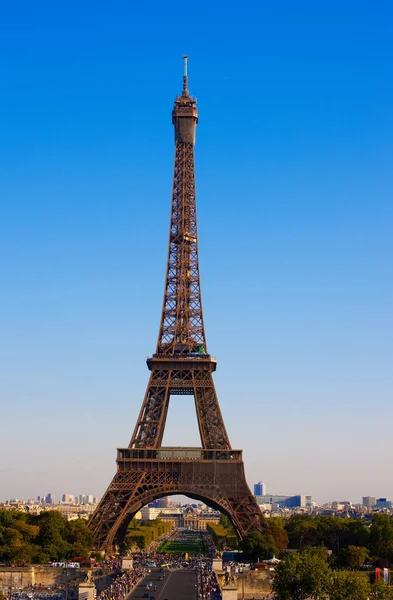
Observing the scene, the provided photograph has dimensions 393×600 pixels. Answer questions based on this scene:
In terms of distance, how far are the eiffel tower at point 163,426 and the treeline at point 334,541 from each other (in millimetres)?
2626

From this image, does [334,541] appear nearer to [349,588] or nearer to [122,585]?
[122,585]

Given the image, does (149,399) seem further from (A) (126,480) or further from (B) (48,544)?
(B) (48,544)

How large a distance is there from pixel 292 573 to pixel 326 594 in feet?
7.95

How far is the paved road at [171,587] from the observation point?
6531 centimetres

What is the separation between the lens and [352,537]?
349ft

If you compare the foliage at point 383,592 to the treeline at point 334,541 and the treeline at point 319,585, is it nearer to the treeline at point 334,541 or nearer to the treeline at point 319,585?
the treeline at point 319,585

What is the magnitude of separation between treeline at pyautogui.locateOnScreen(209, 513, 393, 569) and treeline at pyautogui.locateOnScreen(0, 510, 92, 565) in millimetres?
16175

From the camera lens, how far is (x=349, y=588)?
5178 cm

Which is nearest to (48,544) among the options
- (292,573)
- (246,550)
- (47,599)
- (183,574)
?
(183,574)

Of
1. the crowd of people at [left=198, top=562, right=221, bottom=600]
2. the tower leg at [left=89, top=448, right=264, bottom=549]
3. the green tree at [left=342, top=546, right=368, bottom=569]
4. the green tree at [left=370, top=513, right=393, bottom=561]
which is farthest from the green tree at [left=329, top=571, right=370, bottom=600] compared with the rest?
the green tree at [left=370, top=513, right=393, bottom=561]

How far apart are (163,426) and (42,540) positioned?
1692 centimetres

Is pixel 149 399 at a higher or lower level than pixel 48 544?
higher

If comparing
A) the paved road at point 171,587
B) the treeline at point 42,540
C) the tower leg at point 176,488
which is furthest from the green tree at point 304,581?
the treeline at point 42,540

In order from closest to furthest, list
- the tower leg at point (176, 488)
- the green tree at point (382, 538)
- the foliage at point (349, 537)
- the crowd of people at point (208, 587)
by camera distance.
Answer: the crowd of people at point (208, 587), the tower leg at point (176, 488), the green tree at point (382, 538), the foliage at point (349, 537)
